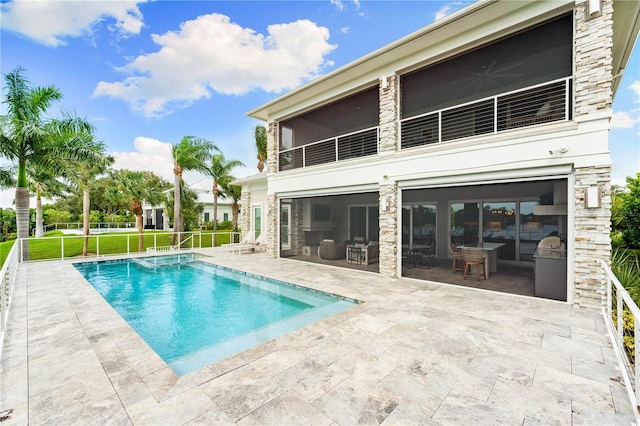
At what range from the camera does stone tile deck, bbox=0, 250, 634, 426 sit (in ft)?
9.30

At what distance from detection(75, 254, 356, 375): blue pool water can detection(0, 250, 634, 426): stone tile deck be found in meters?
0.66

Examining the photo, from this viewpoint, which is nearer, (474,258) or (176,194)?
(474,258)

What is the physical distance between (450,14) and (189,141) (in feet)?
58.8

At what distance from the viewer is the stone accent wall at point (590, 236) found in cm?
574

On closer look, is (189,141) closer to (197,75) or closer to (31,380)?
(197,75)

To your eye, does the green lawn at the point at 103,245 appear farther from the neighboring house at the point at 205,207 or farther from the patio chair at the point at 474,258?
the patio chair at the point at 474,258

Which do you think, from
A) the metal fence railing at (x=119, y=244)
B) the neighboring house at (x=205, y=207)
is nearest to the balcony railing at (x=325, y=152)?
the metal fence railing at (x=119, y=244)

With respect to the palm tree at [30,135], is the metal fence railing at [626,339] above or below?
below

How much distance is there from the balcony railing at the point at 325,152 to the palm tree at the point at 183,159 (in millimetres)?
9789

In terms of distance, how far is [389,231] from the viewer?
905cm

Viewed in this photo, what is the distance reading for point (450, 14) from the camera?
6977 mm

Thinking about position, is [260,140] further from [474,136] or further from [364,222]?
[474,136]

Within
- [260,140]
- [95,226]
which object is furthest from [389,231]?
[95,226]

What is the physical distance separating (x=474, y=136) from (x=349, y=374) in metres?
6.79
